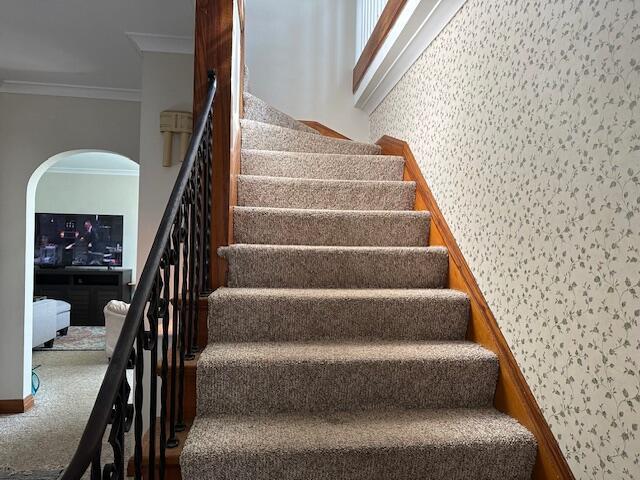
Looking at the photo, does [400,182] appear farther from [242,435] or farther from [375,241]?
[242,435]

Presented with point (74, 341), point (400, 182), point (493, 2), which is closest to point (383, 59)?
point (400, 182)

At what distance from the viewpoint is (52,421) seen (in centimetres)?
395

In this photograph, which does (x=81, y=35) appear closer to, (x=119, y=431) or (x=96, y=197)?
(x=119, y=431)

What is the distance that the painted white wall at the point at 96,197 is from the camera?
335 inches

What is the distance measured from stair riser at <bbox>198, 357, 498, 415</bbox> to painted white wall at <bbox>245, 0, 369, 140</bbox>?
284 cm

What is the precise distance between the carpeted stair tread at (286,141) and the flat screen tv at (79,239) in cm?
641

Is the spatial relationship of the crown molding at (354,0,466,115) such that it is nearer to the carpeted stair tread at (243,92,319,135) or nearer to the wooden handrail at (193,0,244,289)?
the carpeted stair tread at (243,92,319,135)

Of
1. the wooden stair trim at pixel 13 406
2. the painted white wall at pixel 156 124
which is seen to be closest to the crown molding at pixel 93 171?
the wooden stair trim at pixel 13 406

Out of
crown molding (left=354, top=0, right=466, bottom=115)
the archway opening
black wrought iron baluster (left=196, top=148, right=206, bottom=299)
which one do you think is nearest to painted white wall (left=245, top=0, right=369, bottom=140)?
crown molding (left=354, top=0, right=466, bottom=115)

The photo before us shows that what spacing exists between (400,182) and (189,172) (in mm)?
1485

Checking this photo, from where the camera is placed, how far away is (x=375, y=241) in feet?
7.73

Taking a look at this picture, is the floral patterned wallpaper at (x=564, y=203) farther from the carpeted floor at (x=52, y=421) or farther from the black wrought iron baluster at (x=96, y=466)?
the carpeted floor at (x=52, y=421)

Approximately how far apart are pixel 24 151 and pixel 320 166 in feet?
9.87

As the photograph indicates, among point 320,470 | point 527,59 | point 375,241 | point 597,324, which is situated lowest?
point 320,470
